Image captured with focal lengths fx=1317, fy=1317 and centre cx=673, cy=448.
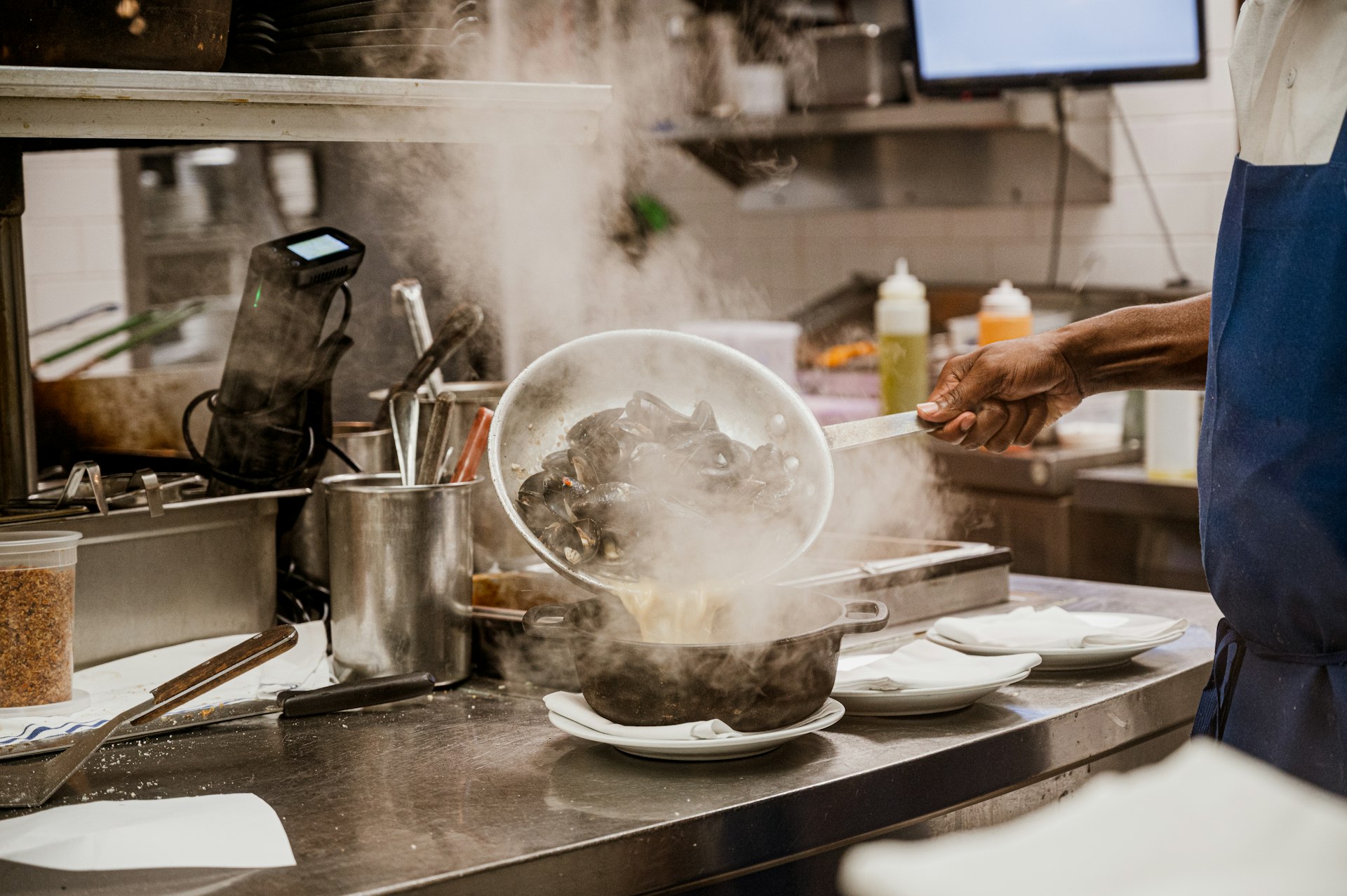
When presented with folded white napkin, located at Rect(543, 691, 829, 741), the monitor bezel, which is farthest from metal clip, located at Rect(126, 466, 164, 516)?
the monitor bezel

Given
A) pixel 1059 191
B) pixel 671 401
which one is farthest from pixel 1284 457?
pixel 1059 191

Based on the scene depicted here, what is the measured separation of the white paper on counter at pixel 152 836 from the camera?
1151 mm

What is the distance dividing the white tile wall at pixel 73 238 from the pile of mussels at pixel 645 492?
3892 millimetres

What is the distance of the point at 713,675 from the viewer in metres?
1.34

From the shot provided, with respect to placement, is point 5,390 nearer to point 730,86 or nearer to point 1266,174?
point 1266,174

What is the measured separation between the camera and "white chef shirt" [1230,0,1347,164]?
1331mm

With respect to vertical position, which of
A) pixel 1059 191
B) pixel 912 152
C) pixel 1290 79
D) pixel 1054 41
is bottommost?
pixel 1290 79

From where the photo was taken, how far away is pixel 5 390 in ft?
6.48

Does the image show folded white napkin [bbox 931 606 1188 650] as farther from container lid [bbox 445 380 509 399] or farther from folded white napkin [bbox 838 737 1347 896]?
folded white napkin [bbox 838 737 1347 896]

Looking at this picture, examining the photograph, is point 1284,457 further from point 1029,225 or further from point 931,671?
point 1029,225

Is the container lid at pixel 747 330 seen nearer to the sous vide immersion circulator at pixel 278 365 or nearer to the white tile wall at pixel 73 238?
the sous vide immersion circulator at pixel 278 365

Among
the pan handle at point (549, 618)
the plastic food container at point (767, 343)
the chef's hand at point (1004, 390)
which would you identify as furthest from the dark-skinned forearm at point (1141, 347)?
the plastic food container at point (767, 343)

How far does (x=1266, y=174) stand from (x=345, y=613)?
1197mm

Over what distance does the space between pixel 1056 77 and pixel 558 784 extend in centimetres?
321
